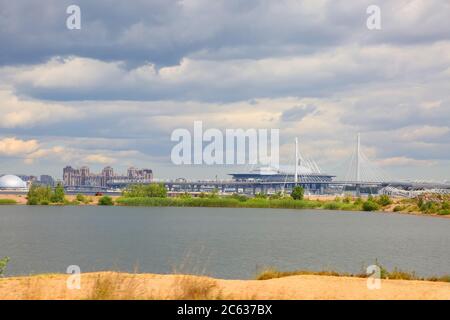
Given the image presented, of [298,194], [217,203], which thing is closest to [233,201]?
[217,203]

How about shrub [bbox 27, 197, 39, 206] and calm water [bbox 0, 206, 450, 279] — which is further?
shrub [bbox 27, 197, 39, 206]

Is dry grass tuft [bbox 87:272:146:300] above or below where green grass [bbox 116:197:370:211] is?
above

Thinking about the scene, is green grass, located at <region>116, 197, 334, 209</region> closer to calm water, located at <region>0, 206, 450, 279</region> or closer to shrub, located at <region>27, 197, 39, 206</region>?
shrub, located at <region>27, 197, 39, 206</region>

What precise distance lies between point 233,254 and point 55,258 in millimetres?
9350

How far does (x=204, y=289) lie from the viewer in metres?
13.6

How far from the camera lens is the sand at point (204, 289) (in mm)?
13461

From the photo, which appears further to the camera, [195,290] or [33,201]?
[33,201]

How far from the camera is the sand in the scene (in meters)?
13.5

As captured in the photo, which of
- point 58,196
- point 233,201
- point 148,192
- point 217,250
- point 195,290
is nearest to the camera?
point 195,290

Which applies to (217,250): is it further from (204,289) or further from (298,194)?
(298,194)

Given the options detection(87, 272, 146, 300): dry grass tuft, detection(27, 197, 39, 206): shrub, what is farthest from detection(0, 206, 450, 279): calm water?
detection(27, 197, 39, 206): shrub

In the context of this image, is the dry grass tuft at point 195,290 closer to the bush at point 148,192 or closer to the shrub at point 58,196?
the shrub at point 58,196
